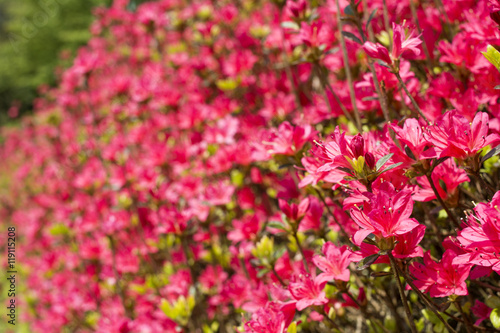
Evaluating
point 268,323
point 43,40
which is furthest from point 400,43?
point 43,40

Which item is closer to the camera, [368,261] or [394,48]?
[368,261]

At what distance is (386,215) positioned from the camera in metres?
1.08

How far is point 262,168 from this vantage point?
2957mm

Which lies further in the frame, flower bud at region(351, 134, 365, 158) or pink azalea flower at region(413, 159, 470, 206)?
pink azalea flower at region(413, 159, 470, 206)

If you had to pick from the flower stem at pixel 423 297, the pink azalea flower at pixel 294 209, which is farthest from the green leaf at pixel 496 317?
the pink azalea flower at pixel 294 209

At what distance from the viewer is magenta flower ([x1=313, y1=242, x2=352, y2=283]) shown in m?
1.38

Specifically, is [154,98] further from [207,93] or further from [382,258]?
[382,258]

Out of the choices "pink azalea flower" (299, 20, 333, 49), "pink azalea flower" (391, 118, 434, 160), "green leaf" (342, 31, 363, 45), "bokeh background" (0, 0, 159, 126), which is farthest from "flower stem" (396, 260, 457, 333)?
"bokeh background" (0, 0, 159, 126)

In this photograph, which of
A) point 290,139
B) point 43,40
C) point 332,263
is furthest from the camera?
point 43,40

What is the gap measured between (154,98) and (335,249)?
2.64 m

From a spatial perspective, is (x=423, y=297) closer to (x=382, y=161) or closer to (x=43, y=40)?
(x=382, y=161)

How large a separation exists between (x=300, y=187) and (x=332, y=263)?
295mm

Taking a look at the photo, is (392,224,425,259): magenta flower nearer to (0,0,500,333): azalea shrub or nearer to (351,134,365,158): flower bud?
(0,0,500,333): azalea shrub

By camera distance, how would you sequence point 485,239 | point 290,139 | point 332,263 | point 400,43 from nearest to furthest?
1. point 485,239
2. point 400,43
3. point 332,263
4. point 290,139
